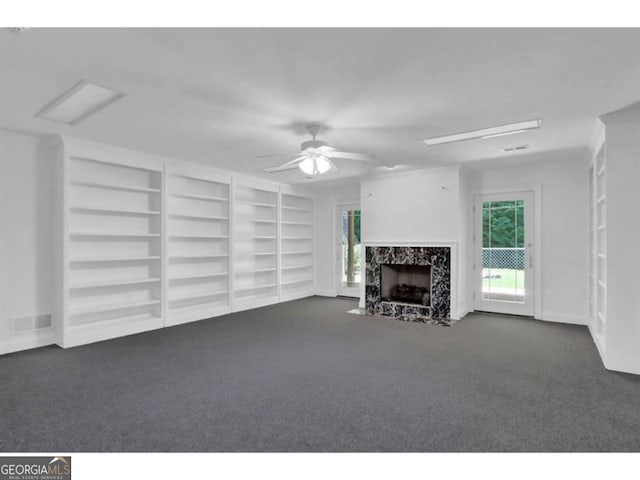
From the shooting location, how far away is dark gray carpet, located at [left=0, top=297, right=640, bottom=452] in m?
2.12

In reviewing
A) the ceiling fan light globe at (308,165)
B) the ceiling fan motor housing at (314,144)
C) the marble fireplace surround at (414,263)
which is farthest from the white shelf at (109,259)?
the marble fireplace surround at (414,263)

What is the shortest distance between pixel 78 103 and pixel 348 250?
5532mm

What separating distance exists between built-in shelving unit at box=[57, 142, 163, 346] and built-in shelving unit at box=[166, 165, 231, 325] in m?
0.26

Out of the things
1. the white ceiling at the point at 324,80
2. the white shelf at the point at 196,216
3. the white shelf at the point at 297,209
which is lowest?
the white shelf at the point at 196,216

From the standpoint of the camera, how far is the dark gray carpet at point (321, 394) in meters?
2.12

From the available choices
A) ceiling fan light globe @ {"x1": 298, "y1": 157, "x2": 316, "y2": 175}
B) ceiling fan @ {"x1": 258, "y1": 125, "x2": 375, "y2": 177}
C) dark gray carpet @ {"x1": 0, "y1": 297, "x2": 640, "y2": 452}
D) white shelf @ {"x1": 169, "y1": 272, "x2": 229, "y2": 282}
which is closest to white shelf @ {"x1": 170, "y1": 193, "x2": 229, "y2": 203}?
white shelf @ {"x1": 169, "y1": 272, "x2": 229, "y2": 282}

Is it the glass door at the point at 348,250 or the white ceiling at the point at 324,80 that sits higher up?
the white ceiling at the point at 324,80

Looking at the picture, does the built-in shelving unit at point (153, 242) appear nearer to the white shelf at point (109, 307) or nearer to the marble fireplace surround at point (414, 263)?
the white shelf at point (109, 307)

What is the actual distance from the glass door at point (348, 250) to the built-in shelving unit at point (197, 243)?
262 cm

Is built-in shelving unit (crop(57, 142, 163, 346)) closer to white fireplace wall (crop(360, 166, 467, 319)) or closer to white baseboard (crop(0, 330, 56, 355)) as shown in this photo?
white baseboard (crop(0, 330, 56, 355))

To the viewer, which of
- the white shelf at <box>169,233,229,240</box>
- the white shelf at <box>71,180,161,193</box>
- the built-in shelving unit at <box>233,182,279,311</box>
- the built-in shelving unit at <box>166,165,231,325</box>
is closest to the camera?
the white shelf at <box>71,180,161,193</box>

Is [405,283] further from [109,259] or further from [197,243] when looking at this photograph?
[109,259]

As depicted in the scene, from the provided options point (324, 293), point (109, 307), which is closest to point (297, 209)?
point (324, 293)

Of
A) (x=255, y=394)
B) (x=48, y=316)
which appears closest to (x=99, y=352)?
(x=48, y=316)
